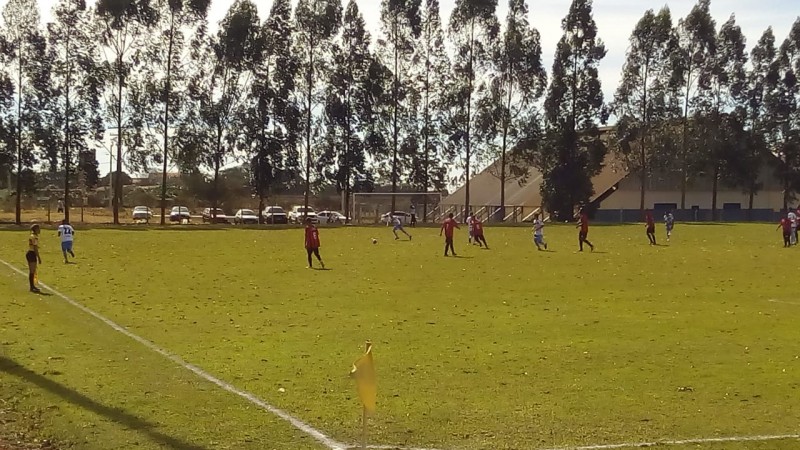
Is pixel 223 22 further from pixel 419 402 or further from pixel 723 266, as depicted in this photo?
pixel 419 402

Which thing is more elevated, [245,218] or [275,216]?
[275,216]

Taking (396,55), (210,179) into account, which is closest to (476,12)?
(396,55)

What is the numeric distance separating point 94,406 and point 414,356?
4.54m

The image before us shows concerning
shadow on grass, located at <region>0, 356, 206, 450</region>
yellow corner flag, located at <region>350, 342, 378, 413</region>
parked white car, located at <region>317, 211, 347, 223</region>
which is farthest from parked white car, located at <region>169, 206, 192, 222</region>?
yellow corner flag, located at <region>350, 342, 378, 413</region>

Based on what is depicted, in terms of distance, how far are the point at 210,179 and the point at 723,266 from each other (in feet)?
178

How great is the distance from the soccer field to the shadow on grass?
1.3 inches

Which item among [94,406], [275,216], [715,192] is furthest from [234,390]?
[715,192]

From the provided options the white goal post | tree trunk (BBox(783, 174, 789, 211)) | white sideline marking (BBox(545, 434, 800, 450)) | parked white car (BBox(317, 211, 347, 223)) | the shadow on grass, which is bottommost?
the shadow on grass

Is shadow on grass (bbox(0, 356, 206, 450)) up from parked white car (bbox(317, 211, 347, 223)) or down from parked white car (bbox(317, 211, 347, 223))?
down

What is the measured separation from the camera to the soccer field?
8.21 meters

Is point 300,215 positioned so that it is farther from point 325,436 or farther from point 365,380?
point 365,380

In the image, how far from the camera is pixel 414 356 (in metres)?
11.9

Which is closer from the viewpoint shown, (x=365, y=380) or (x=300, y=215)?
(x=365, y=380)

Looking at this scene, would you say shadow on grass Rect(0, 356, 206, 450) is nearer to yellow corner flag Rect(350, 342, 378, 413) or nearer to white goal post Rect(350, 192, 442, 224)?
yellow corner flag Rect(350, 342, 378, 413)
